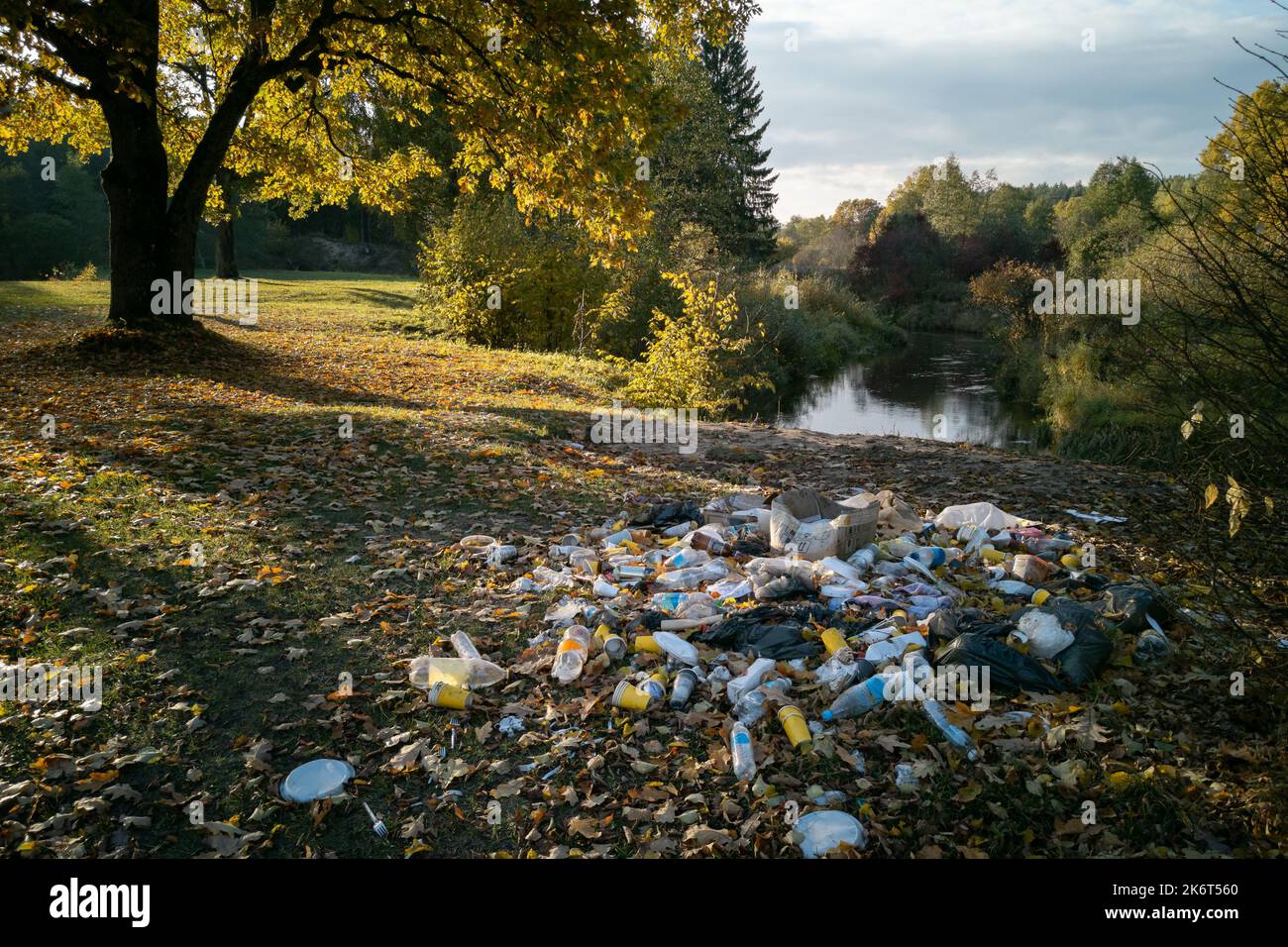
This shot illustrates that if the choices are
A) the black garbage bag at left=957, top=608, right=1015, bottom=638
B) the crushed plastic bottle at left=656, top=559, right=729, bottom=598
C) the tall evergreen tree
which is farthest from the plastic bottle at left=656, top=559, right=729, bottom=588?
the tall evergreen tree

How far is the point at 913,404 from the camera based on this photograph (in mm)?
21031

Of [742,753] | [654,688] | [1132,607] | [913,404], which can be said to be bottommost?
[742,753]

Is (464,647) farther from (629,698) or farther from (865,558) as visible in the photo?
(865,558)

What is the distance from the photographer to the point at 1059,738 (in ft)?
12.1

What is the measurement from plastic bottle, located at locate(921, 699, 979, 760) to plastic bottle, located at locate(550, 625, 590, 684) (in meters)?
1.89

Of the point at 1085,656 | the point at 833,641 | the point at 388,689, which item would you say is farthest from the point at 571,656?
the point at 1085,656

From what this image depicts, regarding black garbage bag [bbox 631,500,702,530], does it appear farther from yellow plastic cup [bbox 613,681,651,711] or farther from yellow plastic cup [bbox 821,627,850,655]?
yellow plastic cup [bbox 613,681,651,711]

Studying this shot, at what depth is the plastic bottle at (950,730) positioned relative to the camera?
372cm

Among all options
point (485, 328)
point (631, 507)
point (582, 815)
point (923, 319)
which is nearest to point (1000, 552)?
point (631, 507)

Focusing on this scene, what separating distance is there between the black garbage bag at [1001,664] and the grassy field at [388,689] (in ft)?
0.68

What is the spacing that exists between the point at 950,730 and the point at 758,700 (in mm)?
939

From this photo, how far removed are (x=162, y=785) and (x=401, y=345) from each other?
1658 centimetres

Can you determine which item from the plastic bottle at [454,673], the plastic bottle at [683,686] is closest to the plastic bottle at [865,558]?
the plastic bottle at [683,686]

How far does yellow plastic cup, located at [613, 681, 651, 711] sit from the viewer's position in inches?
165
